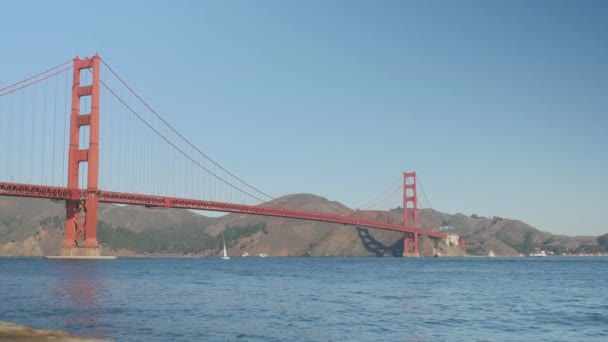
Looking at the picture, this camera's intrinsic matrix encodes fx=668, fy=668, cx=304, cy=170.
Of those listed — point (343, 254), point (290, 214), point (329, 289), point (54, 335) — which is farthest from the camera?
point (343, 254)

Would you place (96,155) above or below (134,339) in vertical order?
above

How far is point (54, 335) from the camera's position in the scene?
42.4ft

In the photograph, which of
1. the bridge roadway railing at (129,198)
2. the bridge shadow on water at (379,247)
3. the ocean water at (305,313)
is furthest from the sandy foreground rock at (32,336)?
→ the bridge shadow on water at (379,247)

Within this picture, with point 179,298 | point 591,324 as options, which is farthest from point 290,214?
point 591,324

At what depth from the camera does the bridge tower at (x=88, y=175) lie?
87.0 metres

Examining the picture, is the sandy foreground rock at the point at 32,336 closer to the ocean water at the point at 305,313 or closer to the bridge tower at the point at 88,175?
the ocean water at the point at 305,313

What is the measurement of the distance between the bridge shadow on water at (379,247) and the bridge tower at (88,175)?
110490 millimetres

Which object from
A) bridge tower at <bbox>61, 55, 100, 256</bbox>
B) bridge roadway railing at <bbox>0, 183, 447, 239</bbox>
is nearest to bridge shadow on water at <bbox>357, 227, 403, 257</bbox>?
bridge roadway railing at <bbox>0, 183, 447, 239</bbox>

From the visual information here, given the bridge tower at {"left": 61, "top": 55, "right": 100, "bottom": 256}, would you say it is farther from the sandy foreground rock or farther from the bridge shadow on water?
the bridge shadow on water

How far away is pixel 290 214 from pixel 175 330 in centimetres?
8847

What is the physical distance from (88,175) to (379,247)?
121m

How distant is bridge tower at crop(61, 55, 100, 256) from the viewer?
8700 cm

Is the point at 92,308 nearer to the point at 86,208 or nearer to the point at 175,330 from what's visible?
the point at 175,330

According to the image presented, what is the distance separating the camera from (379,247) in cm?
19475
